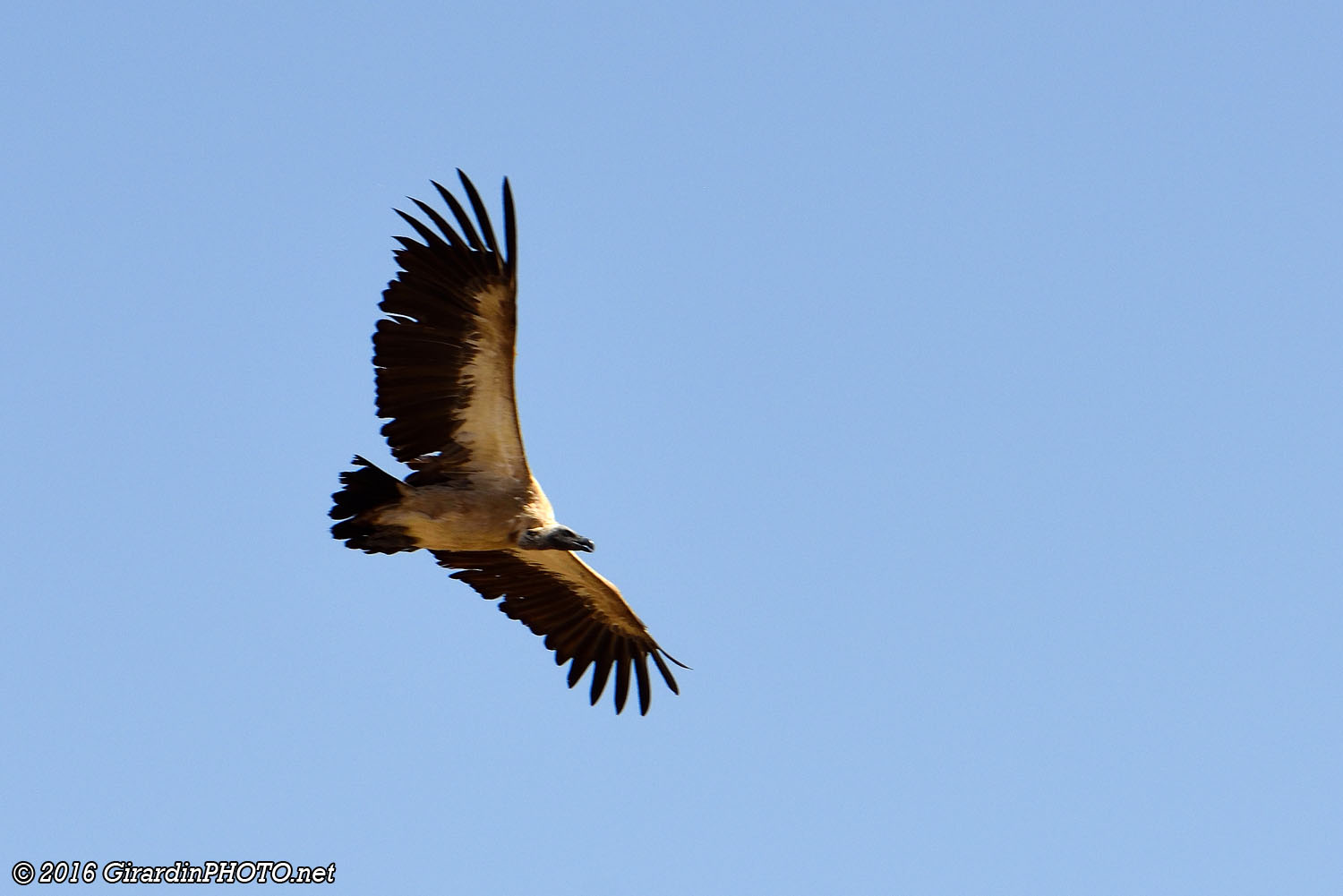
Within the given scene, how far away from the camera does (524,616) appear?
18344 mm

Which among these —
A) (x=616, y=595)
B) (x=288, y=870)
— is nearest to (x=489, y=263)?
(x=616, y=595)

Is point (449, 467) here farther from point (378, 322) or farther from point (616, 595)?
point (616, 595)

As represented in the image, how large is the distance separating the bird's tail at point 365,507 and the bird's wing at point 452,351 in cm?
49

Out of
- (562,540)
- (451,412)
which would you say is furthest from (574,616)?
(451,412)

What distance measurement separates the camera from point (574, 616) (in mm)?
18406

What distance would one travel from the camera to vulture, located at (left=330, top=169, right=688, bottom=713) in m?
15.1

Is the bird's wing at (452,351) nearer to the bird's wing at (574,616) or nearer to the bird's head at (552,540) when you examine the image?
the bird's head at (552,540)

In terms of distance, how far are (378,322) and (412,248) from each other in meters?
0.71

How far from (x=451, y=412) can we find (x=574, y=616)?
350cm

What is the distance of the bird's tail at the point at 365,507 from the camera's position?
15383 millimetres

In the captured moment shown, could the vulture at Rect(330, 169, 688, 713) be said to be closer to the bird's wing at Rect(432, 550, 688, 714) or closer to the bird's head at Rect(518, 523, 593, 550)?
the bird's head at Rect(518, 523, 593, 550)

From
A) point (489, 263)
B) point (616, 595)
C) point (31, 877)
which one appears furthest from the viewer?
point (616, 595)

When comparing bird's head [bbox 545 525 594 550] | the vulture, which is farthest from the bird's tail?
bird's head [bbox 545 525 594 550]

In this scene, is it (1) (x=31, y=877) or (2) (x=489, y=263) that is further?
(1) (x=31, y=877)
